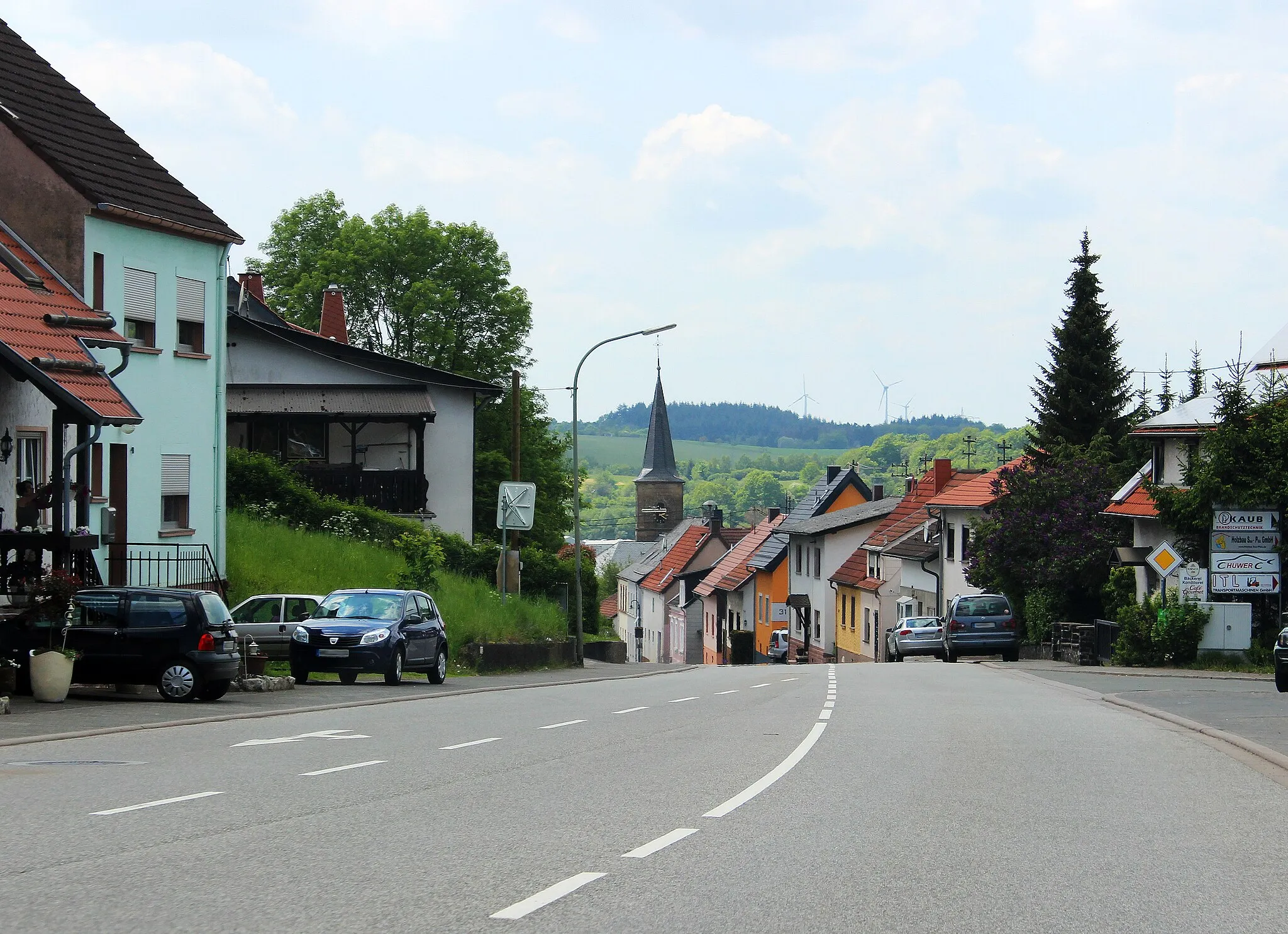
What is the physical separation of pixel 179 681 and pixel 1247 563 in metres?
25.0

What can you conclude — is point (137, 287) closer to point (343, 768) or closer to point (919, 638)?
point (343, 768)

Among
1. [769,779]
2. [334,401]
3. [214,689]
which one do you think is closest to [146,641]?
[214,689]

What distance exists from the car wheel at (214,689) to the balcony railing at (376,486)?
26151 millimetres

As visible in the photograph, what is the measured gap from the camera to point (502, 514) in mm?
36219

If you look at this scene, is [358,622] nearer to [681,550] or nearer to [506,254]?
[506,254]

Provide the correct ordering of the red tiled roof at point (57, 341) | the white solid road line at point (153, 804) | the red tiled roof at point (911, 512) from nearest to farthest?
the white solid road line at point (153, 804) < the red tiled roof at point (57, 341) < the red tiled roof at point (911, 512)

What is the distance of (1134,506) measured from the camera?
44.4 m

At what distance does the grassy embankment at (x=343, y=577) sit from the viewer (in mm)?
32469

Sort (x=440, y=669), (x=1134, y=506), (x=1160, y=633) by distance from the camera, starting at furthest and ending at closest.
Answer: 1. (x=1134, y=506)
2. (x=1160, y=633)
3. (x=440, y=669)

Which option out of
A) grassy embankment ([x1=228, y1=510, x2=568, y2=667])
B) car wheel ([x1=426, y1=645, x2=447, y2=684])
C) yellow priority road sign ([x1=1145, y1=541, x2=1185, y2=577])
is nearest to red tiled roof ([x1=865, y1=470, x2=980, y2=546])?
yellow priority road sign ([x1=1145, y1=541, x2=1185, y2=577])

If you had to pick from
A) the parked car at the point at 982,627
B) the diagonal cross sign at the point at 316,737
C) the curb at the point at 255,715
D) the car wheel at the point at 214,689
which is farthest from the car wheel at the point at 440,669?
the parked car at the point at 982,627

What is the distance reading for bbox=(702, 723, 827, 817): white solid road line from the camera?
394 inches

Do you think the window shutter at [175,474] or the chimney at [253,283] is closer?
the window shutter at [175,474]

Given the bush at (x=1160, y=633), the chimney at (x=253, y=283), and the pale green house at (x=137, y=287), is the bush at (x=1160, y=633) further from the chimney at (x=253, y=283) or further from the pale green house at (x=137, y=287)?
the chimney at (x=253, y=283)
